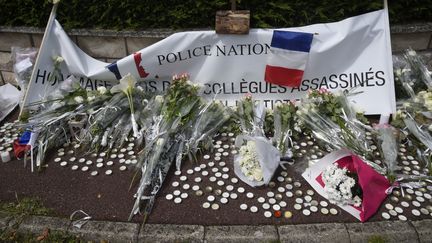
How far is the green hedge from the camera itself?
3789 millimetres

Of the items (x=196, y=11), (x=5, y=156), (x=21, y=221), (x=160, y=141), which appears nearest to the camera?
(x=21, y=221)

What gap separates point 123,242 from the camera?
256 cm

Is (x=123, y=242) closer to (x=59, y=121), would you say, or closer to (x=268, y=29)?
(x=59, y=121)

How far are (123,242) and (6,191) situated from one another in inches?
48.2

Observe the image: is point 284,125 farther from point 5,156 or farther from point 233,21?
point 5,156

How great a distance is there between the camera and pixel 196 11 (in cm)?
380

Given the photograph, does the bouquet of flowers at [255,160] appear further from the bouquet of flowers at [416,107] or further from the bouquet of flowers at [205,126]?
the bouquet of flowers at [416,107]

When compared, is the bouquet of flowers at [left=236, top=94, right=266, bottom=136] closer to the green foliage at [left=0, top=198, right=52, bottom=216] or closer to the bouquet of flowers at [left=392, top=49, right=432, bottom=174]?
the bouquet of flowers at [left=392, top=49, right=432, bottom=174]

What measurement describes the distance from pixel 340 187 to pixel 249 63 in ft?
5.51

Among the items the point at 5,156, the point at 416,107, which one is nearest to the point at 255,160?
the point at 416,107

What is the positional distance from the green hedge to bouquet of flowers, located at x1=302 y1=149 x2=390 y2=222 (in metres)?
1.67

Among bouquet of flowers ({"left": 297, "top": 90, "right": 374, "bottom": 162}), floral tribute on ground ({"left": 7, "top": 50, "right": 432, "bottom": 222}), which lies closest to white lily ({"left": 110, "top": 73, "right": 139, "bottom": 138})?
floral tribute on ground ({"left": 7, "top": 50, "right": 432, "bottom": 222})

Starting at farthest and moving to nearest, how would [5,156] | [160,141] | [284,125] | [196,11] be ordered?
[196,11]
[284,125]
[5,156]
[160,141]

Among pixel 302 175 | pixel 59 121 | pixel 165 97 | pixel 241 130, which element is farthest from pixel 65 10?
pixel 302 175
